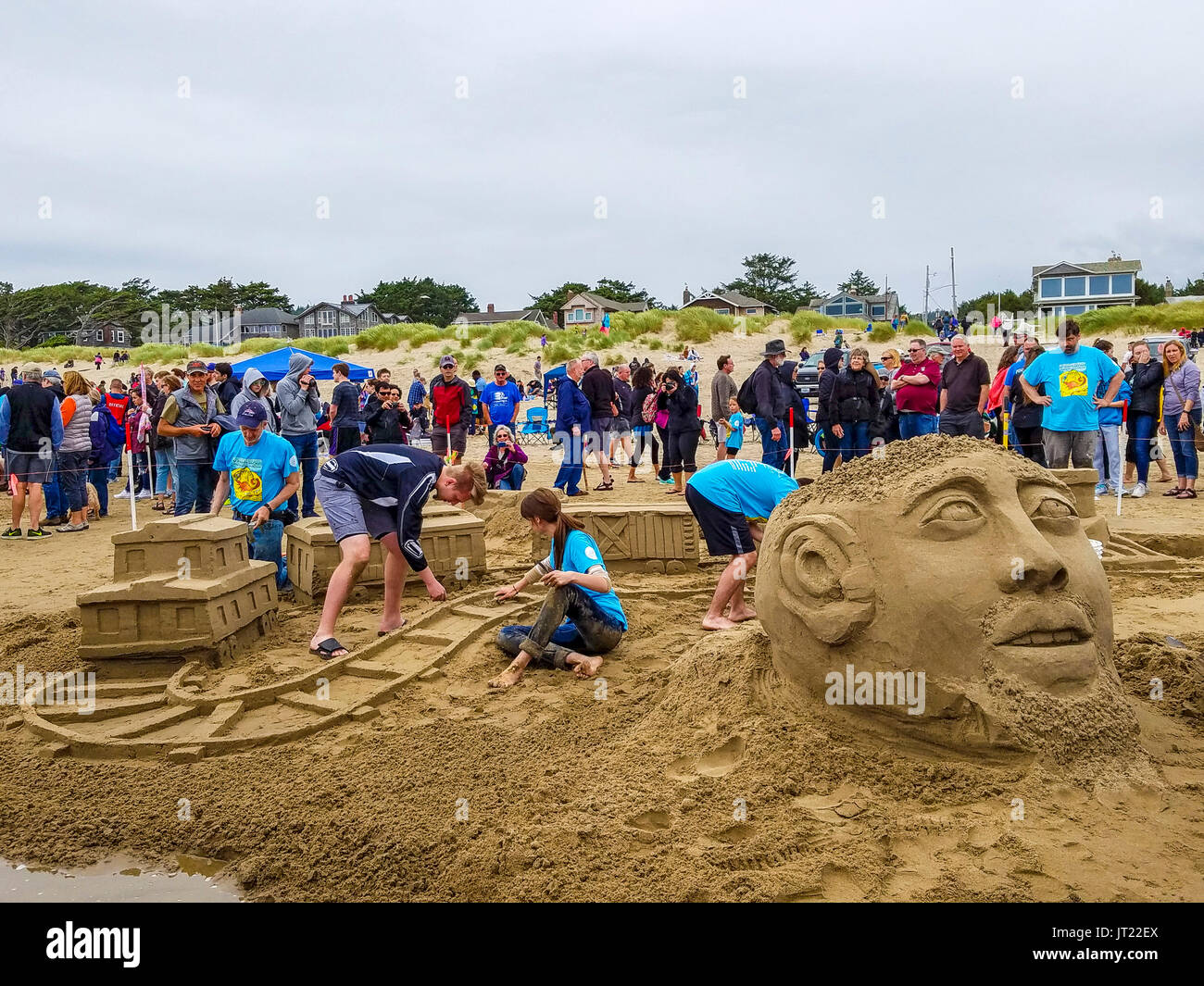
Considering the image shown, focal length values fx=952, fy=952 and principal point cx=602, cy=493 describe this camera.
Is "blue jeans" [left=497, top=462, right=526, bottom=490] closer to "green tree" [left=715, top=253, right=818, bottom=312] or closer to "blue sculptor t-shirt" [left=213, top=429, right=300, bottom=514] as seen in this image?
"blue sculptor t-shirt" [left=213, top=429, right=300, bottom=514]

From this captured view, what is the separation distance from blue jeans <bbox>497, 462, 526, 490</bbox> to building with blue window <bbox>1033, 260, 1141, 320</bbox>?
51718 mm

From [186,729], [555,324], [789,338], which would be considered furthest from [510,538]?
[555,324]

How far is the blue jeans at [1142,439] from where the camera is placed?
10.5 metres

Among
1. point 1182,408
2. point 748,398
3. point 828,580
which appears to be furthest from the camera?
point 1182,408

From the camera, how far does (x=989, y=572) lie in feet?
12.1

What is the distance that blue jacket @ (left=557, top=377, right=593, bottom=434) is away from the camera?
11.2 metres

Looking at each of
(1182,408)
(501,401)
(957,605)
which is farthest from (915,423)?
(957,605)

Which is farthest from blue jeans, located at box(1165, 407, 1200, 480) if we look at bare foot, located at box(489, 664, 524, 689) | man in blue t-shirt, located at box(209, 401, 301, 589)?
man in blue t-shirt, located at box(209, 401, 301, 589)

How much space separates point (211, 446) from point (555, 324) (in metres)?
53.6

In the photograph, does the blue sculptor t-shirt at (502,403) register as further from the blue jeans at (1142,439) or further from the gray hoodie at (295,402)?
the blue jeans at (1142,439)

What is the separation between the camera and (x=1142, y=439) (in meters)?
10.5

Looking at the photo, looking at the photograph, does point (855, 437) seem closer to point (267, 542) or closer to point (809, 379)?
point (267, 542)

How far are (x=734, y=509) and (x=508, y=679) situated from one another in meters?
1.81
